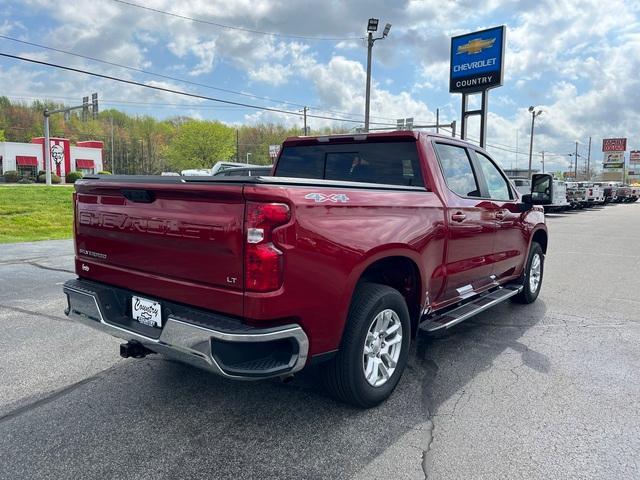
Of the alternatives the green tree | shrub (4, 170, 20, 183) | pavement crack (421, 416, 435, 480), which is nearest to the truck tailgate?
pavement crack (421, 416, 435, 480)

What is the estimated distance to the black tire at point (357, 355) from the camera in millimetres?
3221

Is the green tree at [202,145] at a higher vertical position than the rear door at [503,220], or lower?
higher

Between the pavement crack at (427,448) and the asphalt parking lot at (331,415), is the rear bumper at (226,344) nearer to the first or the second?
the asphalt parking lot at (331,415)

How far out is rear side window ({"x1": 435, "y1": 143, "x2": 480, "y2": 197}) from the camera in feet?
14.5

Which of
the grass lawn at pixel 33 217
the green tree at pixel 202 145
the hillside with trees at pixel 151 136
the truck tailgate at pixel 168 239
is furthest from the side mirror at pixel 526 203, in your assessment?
the green tree at pixel 202 145

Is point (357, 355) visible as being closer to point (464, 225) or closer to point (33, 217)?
point (464, 225)

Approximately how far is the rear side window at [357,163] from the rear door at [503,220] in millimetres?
1133

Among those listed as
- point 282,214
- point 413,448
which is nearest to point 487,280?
point 413,448

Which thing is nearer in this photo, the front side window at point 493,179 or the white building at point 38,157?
the front side window at point 493,179

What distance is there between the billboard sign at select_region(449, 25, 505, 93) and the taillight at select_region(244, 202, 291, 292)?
20.8 metres

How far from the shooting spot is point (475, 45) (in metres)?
22.1

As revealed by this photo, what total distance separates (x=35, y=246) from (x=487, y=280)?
413 inches

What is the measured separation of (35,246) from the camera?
1160cm

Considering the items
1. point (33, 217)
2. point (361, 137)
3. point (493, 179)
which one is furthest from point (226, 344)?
point (33, 217)
